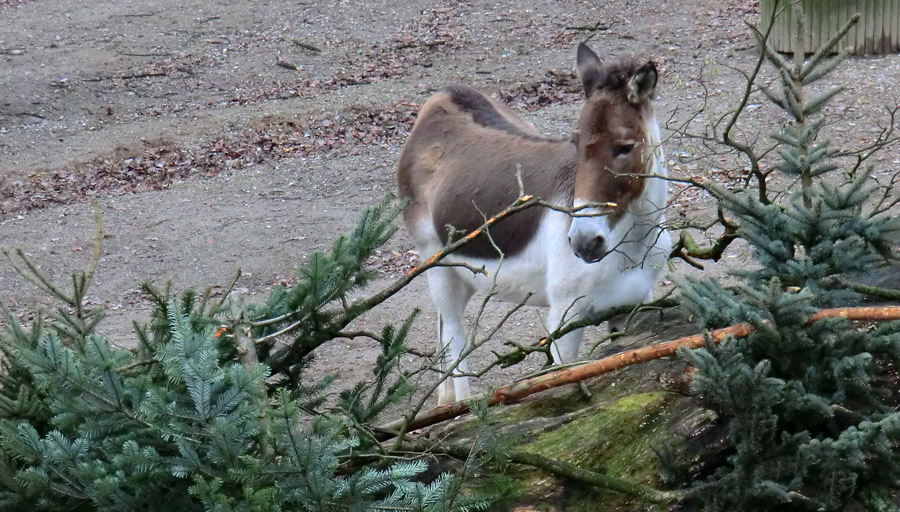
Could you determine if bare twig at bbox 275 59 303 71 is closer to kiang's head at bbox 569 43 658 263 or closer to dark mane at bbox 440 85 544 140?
dark mane at bbox 440 85 544 140

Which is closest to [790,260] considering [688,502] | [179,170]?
[688,502]

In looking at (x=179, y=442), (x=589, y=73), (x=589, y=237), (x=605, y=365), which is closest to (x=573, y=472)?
(x=605, y=365)

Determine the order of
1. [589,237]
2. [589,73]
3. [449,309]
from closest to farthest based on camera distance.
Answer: [589,237] → [589,73] → [449,309]

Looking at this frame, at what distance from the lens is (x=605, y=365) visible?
363 cm

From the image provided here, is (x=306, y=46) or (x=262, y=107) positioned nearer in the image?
(x=262, y=107)

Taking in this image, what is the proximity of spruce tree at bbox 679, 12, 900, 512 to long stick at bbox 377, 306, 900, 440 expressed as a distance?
5cm

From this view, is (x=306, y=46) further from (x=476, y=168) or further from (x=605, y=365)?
(x=605, y=365)

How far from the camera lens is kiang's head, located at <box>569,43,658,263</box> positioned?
4.50m

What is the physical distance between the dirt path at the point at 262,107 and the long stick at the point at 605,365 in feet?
9.28

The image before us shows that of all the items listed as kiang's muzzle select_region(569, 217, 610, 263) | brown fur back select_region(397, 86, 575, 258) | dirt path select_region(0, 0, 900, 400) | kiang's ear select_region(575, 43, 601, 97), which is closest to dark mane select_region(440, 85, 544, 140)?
brown fur back select_region(397, 86, 575, 258)

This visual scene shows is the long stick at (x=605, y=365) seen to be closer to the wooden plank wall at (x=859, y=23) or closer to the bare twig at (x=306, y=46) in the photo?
the wooden plank wall at (x=859, y=23)

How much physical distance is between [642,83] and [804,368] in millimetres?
1957

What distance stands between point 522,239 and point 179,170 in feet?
25.4

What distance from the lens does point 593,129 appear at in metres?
4.60
